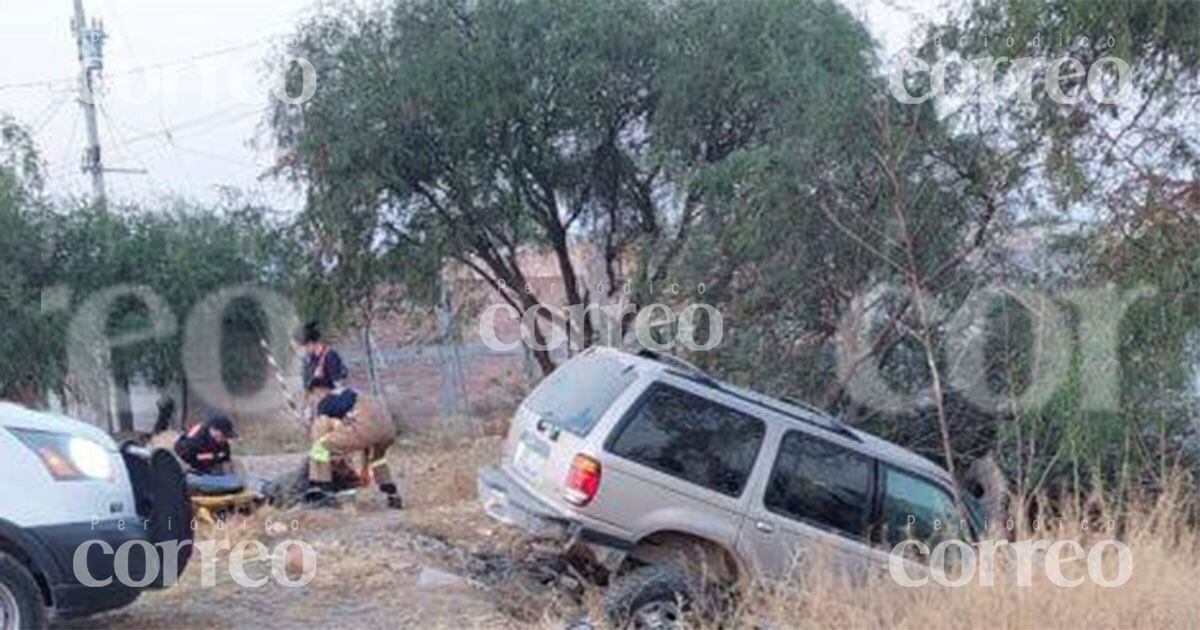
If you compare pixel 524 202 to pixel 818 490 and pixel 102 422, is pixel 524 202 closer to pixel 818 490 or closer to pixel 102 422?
pixel 818 490

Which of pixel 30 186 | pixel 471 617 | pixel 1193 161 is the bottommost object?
pixel 471 617

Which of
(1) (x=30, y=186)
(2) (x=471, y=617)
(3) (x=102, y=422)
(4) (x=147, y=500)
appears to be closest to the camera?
(4) (x=147, y=500)

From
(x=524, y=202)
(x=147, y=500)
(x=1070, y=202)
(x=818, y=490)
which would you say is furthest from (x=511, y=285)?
(x=147, y=500)

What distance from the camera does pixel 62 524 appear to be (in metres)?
6.52

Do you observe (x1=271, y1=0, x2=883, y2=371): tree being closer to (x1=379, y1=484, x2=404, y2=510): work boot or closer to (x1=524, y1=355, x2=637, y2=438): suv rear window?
(x1=379, y1=484, x2=404, y2=510): work boot

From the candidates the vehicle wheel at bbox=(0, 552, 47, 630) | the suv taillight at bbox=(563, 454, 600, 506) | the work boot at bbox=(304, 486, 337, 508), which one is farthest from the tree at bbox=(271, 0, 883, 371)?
the vehicle wheel at bbox=(0, 552, 47, 630)

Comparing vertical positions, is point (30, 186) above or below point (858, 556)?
above

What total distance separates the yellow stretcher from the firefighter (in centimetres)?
68

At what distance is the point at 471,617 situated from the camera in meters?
8.14

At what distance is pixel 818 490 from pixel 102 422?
810 inches

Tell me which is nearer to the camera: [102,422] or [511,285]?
[511,285]

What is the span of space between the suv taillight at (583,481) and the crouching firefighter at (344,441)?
4.23 meters

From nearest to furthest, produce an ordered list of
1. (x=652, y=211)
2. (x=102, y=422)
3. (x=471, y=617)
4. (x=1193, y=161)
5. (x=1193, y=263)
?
(x=471, y=617), (x=1193, y=263), (x=1193, y=161), (x=652, y=211), (x=102, y=422)

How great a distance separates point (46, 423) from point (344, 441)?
5.53 meters
